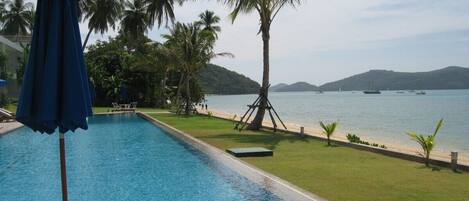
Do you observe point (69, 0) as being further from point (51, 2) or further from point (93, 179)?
point (93, 179)

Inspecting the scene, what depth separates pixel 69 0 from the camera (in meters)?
5.63

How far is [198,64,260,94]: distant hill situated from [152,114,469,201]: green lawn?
113328 millimetres

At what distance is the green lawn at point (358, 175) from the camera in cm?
776

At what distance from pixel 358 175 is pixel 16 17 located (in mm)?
58895

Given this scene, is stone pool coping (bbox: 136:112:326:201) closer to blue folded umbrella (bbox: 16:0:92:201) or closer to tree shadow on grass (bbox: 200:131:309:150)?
tree shadow on grass (bbox: 200:131:309:150)

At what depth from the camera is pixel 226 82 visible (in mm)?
149000

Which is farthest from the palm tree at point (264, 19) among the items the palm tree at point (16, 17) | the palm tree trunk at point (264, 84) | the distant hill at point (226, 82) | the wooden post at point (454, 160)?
the distant hill at point (226, 82)

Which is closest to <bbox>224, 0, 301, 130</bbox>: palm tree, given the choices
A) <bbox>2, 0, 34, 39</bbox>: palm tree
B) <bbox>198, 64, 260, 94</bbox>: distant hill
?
<bbox>2, 0, 34, 39</bbox>: palm tree

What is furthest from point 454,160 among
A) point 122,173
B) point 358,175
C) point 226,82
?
point 226,82

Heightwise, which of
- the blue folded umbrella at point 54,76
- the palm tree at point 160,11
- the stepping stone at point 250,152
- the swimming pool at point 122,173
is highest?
the palm tree at point 160,11

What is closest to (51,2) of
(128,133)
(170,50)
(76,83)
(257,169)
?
(76,83)

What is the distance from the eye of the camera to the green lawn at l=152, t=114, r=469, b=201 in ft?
25.5

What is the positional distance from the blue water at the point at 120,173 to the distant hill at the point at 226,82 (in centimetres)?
11055

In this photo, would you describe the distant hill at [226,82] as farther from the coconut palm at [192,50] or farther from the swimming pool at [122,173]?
the swimming pool at [122,173]
